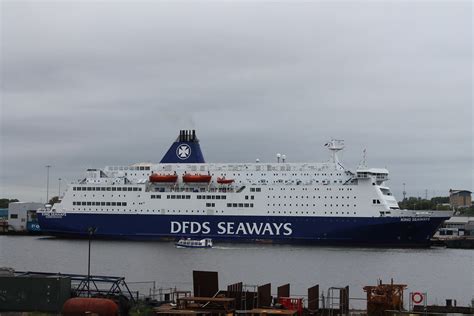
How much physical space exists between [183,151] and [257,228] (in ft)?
27.9

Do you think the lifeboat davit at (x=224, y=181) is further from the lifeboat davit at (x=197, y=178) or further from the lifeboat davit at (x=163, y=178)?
the lifeboat davit at (x=163, y=178)

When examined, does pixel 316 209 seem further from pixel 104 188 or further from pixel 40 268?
pixel 40 268

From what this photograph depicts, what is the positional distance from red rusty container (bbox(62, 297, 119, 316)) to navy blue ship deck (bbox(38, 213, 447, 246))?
1207 inches

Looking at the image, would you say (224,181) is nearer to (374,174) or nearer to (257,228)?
(257,228)

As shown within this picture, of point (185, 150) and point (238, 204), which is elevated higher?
point (185, 150)

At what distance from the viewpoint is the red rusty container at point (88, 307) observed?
15.8 metres

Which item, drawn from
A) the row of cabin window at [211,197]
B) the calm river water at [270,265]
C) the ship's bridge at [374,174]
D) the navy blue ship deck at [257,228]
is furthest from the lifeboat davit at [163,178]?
the ship's bridge at [374,174]

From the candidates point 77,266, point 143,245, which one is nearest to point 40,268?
point 77,266

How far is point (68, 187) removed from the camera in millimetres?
51719

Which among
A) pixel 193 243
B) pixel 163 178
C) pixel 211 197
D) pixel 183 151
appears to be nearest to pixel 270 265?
pixel 193 243

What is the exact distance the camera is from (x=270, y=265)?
3394 centimetres

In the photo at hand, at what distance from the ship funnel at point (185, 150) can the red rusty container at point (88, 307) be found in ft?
115

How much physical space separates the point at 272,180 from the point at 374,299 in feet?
97.5

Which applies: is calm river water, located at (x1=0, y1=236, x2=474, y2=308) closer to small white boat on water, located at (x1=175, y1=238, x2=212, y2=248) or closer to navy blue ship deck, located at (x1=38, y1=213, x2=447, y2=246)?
small white boat on water, located at (x1=175, y1=238, x2=212, y2=248)
